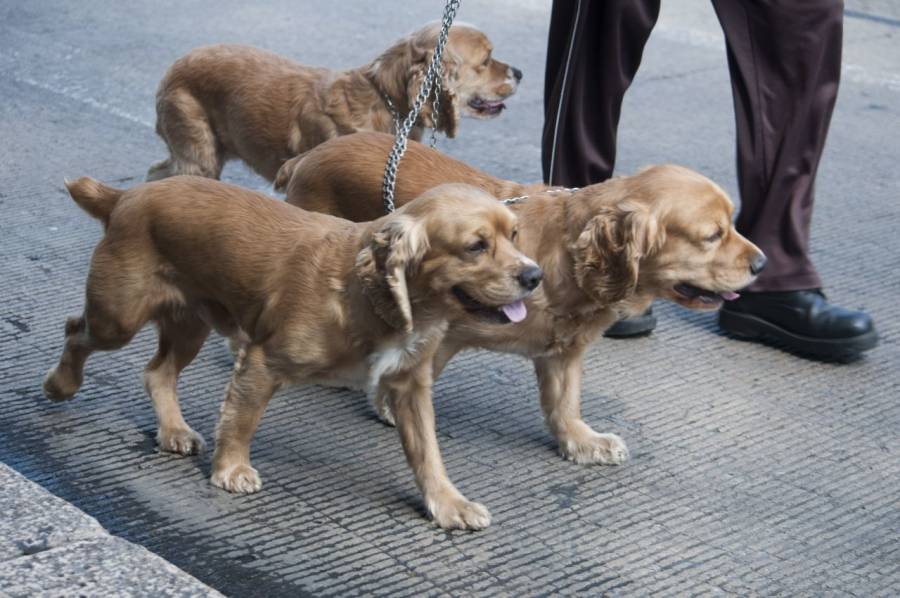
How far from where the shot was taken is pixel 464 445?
4.09 metres

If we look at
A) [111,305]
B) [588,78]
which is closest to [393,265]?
[111,305]

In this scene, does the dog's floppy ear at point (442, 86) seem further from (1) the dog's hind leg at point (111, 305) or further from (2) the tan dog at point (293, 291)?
(1) the dog's hind leg at point (111, 305)

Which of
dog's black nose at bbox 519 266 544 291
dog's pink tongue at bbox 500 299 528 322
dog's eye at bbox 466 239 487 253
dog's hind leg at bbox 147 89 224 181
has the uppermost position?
dog's eye at bbox 466 239 487 253

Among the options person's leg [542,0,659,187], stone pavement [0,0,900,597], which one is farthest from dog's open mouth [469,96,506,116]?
stone pavement [0,0,900,597]

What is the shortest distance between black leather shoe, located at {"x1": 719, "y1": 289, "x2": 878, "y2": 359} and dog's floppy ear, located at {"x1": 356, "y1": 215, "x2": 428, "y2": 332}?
6.22ft

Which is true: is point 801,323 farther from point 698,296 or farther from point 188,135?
point 188,135

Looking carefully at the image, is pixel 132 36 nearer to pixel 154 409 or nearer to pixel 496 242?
pixel 154 409

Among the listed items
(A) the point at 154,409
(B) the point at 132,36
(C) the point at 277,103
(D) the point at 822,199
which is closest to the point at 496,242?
(A) the point at 154,409

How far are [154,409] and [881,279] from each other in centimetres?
299

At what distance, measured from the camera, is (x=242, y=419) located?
145 inches

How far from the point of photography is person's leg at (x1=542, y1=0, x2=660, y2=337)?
4.90 metres

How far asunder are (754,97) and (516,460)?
1.67 meters

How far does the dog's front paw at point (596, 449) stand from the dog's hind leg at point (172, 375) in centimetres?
109

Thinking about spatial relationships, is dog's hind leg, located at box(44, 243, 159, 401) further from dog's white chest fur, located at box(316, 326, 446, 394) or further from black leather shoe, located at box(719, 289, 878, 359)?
black leather shoe, located at box(719, 289, 878, 359)
